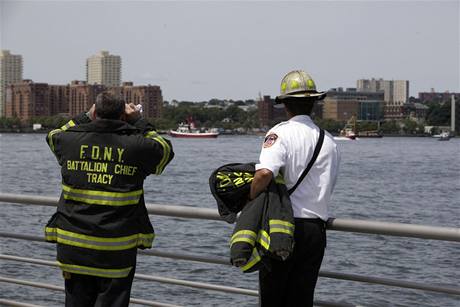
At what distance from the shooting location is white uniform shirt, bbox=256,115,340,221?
3.81 meters

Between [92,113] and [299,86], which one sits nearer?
[299,86]

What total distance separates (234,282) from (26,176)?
A: 3486 cm

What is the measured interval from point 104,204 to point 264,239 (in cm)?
80

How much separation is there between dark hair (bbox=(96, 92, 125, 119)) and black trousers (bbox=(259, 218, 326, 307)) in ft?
3.37

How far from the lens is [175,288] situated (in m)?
12.6

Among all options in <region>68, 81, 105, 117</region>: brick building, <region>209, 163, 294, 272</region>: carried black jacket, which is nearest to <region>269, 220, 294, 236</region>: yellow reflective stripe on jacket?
<region>209, 163, 294, 272</region>: carried black jacket

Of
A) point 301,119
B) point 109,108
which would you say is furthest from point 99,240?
point 301,119

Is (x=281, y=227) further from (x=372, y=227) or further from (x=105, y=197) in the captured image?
(x=105, y=197)

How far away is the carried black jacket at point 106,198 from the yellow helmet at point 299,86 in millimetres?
653

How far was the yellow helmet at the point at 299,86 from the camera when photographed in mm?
3932

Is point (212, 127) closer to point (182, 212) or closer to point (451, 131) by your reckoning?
point (451, 131)

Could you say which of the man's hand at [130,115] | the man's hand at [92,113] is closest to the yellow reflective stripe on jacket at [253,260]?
the man's hand at [130,115]

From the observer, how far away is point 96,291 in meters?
4.10

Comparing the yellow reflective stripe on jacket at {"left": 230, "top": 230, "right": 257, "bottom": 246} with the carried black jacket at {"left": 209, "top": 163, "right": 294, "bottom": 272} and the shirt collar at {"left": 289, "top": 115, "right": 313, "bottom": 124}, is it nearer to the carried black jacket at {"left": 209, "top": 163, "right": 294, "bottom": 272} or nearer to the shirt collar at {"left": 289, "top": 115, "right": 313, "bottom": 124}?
the carried black jacket at {"left": 209, "top": 163, "right": 294, "bottom": 272}
